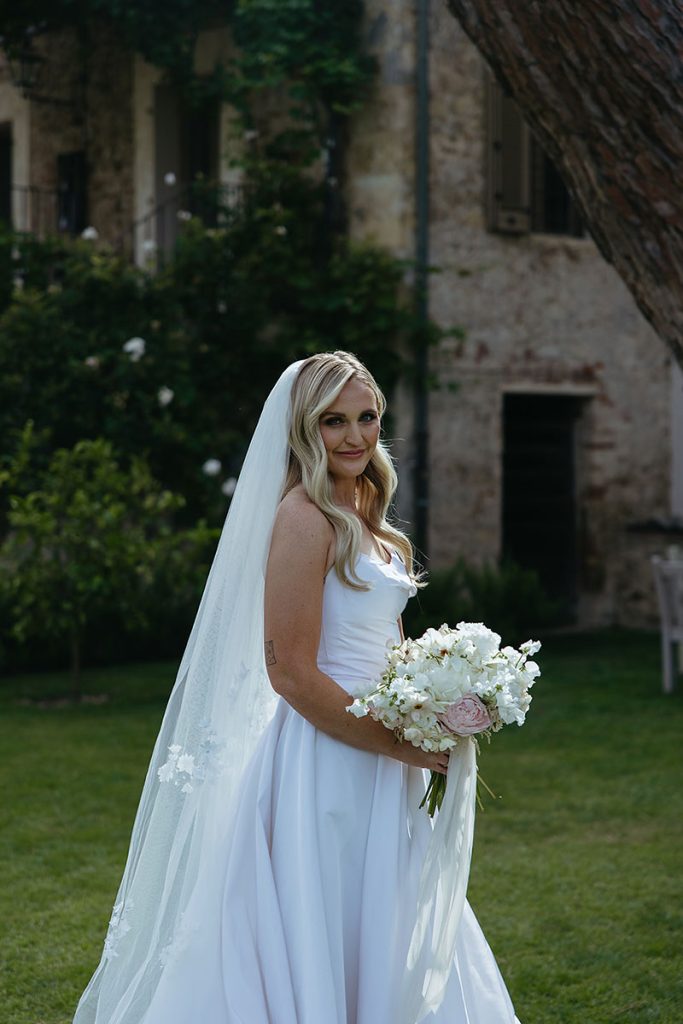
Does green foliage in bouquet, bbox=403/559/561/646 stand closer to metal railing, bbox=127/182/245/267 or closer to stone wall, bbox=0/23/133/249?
metal railing, bbox=127/182/245/267

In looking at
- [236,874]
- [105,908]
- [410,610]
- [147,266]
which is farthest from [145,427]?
[236,874]

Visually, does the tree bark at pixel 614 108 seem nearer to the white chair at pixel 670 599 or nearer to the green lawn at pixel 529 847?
the green lawn at pixel 529 847

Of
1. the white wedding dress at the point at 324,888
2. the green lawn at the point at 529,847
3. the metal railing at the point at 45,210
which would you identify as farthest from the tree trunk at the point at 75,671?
the white wedding dress at the point at 324,888

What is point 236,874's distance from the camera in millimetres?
3041

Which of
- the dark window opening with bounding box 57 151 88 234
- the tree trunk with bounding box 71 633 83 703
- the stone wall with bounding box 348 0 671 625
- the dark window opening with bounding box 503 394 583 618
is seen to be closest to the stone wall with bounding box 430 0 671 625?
the stone wall with bounding box 348 0 671 625

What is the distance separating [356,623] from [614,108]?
1712mm

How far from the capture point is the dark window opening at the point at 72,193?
12.7 meters

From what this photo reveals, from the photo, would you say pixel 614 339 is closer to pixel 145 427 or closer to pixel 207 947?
pixel 145 427

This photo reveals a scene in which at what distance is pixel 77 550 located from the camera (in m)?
8.62

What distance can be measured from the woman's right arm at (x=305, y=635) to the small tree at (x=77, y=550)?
5.61 meters

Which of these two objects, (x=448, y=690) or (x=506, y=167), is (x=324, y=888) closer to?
(x=448, y=690)

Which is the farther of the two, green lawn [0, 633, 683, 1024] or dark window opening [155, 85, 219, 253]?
dark window opening [155, 85, 219, 253]

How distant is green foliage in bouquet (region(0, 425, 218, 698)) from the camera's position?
857 centimetres

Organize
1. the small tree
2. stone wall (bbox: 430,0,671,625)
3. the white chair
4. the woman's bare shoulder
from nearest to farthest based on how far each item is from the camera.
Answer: the woman's bare shoulder → the small tree → the white chair → stone wall (bbox: 430,0,671,625)
